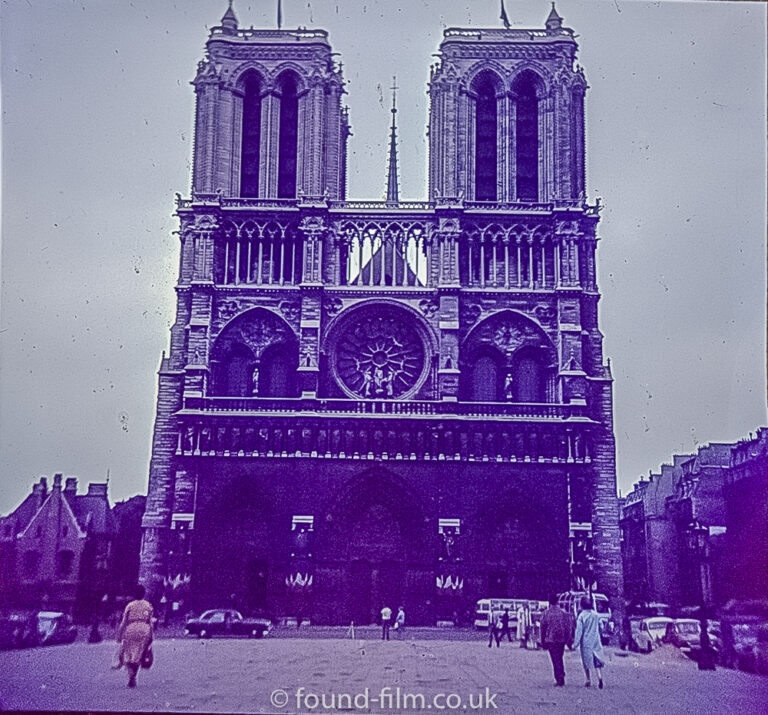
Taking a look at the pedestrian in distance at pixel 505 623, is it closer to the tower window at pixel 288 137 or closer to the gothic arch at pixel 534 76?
the tower window at pixel 288 137

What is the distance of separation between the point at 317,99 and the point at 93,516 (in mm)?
7371

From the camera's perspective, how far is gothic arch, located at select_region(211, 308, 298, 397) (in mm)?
16312

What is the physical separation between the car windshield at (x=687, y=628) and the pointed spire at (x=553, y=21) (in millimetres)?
7616

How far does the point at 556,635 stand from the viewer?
1217 cm

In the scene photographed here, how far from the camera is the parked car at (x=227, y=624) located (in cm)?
1394

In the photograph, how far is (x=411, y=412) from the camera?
15.9 metres

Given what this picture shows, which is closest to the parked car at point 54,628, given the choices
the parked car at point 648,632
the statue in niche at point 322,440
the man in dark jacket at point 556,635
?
the statue in niche at point 322,440

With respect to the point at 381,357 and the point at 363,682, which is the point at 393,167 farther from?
the point at 363,682

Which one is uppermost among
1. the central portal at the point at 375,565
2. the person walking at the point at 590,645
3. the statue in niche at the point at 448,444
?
the statue in niche at the point at 448,444

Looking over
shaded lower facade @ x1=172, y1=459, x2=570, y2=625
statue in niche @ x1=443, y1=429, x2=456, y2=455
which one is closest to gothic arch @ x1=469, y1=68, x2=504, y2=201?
statue in niche @ x1=443, y1=429, x2=456, y2=455

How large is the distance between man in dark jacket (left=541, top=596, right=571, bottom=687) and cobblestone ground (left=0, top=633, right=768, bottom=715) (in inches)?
5.0

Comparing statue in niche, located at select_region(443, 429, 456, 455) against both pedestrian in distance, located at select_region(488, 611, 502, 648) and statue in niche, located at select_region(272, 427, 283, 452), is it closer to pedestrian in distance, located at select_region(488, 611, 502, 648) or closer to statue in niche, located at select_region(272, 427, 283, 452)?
statue in niche, located at select_region(272, 427, 283, 452)

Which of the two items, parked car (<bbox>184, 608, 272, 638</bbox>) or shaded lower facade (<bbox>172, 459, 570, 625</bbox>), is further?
shaded lower facade (<bbox>172, 459, 570, 625</bbox>)

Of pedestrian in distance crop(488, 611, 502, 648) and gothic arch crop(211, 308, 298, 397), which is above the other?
gothic arch crop(211, 308, 298, 397)
